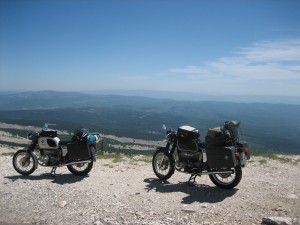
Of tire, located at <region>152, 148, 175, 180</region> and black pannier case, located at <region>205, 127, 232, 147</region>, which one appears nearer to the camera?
black pannier case, located at <region>205, 127, 232, 147</region>

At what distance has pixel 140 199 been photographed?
30.6 feet

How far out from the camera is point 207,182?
10.9 meters

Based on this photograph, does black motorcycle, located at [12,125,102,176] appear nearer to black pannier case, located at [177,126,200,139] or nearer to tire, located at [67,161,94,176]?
tire, located at [67,161,94,176]

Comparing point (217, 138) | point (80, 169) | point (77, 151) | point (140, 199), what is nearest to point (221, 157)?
point (217, 138)

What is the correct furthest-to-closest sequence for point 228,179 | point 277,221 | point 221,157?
point 228,179
point 221,157
point 277,221

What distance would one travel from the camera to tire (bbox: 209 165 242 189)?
31.5ft

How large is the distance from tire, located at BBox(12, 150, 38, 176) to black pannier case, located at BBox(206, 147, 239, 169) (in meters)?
6.64

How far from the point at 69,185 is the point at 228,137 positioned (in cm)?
543

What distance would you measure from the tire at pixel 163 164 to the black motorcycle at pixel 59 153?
234 cm

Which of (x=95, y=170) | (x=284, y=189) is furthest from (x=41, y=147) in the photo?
(x=284, y=189)

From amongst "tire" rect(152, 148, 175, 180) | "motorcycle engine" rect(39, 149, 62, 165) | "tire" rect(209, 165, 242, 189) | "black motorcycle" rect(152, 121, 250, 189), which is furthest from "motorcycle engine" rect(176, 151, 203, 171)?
"motorcycle engine" rect(39, 149, 62, 165)

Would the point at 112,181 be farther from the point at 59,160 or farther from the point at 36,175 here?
the point at 36,175

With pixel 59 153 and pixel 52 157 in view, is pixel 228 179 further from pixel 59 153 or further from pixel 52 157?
pixel 52 157

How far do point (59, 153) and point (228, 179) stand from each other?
20.7 feet
